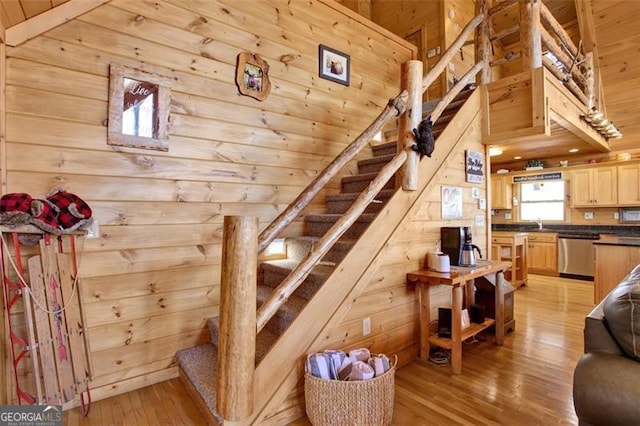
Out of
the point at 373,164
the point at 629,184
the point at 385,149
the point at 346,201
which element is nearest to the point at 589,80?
the point at 629,184

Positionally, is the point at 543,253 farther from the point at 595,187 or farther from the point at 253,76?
the point at 253,76

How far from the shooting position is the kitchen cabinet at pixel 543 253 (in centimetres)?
623

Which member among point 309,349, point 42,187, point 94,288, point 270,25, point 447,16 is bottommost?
point 309,349

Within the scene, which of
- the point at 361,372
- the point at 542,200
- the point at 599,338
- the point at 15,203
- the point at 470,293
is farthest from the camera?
the point at 542,200

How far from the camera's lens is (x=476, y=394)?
2195 millimetres

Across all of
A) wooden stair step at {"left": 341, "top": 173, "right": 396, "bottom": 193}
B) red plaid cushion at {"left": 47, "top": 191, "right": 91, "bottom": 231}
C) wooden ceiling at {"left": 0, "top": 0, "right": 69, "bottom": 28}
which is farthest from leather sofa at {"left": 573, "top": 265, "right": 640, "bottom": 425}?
wooden ceiling at {"left": 0, "top": 0, "right": 69, "bottom": 28}

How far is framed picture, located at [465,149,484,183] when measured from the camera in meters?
3.36

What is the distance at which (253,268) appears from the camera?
165 centimetres

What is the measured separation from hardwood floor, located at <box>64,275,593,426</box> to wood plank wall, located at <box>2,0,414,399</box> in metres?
0.25

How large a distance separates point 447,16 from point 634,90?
125 inches

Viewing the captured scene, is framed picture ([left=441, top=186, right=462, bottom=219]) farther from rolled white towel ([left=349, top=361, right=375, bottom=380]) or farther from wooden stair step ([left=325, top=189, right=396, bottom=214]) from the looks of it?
rolled white towel ([left=349, top=361, right=375, bottom=380])

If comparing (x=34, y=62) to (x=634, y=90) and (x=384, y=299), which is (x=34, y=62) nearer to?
(x=384, y=299)

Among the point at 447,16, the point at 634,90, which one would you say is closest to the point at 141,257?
the point at 447,16

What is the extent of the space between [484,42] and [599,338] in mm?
3467
